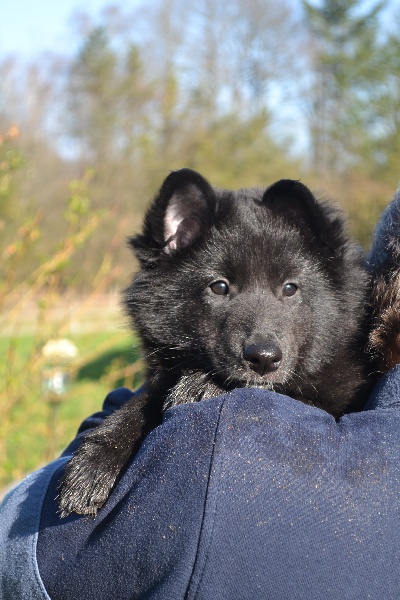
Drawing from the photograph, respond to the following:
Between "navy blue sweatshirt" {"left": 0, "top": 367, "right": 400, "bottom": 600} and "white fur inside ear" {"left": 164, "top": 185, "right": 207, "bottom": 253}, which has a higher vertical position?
"white fur inside ear" {"left": 164, "top": 185, "right": 207, "bottom": 253}

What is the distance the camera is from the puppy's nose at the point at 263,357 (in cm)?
230

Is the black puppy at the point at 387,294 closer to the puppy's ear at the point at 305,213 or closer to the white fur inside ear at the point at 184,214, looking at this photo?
the puppy's ear at the point at 305,213

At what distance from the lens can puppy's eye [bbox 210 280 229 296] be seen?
261 cm

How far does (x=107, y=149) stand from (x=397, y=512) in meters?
23.9

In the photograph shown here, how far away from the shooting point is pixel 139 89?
26.2 meters

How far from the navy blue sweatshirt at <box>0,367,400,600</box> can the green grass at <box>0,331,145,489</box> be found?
114cm

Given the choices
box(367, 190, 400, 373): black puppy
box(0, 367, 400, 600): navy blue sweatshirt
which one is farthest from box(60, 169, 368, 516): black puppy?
box(0, 367, 400, 600): navy blue sweatshirt

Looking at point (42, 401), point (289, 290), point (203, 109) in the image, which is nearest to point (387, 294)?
point (289, 290)

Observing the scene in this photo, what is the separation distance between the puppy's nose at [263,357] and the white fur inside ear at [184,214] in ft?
2.00

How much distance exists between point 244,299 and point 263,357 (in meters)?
0.31

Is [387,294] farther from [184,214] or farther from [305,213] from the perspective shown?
[184,214]

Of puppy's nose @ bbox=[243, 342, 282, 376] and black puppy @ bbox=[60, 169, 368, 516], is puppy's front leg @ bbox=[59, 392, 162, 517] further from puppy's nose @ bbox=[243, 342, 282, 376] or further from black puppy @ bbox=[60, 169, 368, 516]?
puppy's nose @ bbox=[243, 342, 282, 376]

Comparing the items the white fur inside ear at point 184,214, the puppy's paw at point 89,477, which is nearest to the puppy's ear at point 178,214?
the white fur inside ear at point 184,214

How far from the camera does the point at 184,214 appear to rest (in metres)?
2.72
